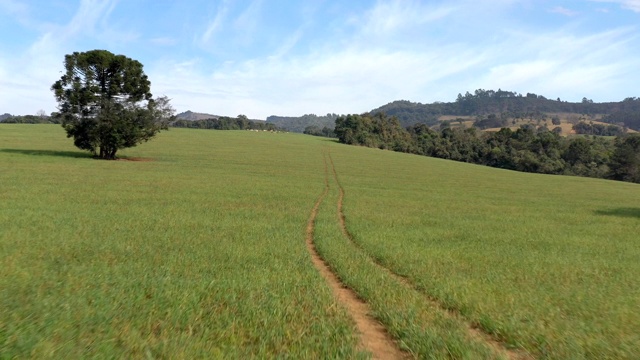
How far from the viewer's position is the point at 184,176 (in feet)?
114

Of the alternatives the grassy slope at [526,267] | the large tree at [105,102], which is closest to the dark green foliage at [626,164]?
the grassy slope at [526,267]

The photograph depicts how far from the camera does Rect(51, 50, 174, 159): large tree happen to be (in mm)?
42750

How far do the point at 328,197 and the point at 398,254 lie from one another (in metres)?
15.4

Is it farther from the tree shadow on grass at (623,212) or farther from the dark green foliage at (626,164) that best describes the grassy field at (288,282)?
the dark green foliage at (626,164)

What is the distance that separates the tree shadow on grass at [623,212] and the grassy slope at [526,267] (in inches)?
54.7

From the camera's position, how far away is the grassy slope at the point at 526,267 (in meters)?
7.23

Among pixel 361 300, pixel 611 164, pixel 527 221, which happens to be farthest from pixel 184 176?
pixel 611 164

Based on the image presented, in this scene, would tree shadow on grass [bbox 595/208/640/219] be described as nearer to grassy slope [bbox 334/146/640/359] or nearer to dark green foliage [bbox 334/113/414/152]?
grassy slope [bbox 334/146/640/359]

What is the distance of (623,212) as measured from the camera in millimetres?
27609

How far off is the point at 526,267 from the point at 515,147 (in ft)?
393

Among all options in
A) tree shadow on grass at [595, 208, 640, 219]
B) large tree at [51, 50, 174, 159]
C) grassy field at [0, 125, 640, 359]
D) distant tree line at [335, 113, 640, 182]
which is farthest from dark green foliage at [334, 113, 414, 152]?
grassy field at [0, 125, 640, 359]

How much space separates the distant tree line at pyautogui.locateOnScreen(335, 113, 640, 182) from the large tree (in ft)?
299

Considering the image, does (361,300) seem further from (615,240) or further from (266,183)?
(266,183)

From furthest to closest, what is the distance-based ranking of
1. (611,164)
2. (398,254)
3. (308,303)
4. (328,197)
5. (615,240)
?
(611,164) < (328,197) < (615,240) < (398,254) < (308,303)
